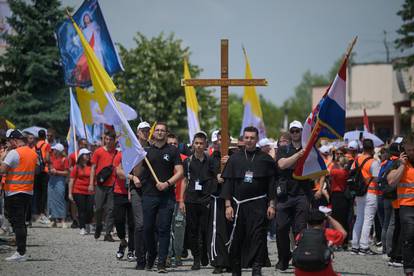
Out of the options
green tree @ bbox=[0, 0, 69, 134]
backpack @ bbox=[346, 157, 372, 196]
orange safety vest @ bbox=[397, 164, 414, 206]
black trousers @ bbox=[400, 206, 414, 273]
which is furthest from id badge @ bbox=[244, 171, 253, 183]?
green tree @ bbox=[0, 0, 69, 134]

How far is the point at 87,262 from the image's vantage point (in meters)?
15.1

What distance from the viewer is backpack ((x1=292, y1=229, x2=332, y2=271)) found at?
984 cm

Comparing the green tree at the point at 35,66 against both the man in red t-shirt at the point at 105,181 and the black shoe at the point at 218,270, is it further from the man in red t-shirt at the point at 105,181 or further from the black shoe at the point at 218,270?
the black shoe at the point at 218,270

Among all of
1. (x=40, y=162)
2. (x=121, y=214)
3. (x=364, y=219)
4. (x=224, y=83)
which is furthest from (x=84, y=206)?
(x=224, y=83)

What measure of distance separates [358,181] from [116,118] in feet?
18.4

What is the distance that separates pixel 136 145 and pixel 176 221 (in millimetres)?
1897

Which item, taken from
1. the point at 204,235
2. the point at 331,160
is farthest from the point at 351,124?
the point at 204,235

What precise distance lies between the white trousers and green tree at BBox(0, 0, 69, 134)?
91.6 feet

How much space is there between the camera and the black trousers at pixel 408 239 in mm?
13000

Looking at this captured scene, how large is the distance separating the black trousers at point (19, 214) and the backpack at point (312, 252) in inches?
242

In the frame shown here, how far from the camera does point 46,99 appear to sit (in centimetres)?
4497

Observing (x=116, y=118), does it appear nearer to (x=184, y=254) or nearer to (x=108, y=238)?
(x=184, y=254)

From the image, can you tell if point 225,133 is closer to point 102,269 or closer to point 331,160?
point 102,269

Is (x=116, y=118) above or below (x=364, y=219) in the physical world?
above
